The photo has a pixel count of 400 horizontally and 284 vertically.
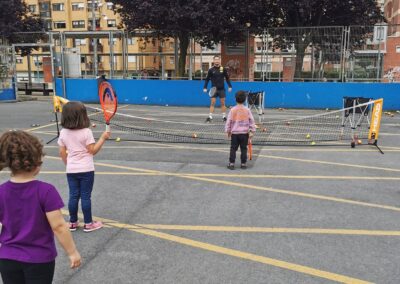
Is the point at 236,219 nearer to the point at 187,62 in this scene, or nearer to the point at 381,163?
the point at 381,163

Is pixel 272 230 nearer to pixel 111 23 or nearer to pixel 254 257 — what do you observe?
pixel 254 257

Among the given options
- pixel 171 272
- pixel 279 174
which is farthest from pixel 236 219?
pixel 279 174

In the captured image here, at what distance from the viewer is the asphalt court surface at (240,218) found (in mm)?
4199

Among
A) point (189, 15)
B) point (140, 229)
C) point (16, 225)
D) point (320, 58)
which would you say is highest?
point (189, 15)

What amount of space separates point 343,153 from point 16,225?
8.35 metres

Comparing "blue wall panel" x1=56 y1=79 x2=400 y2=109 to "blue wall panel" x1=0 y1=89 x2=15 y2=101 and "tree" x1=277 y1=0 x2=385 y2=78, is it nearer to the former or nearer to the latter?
"tree" x1=277 y1=0 x2=385 y2=78

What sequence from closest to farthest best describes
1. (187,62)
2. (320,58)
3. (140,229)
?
(140,229) → (320,58) → (187,62)

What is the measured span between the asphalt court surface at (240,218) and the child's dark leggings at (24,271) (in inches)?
53.4

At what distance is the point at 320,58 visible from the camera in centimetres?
1988

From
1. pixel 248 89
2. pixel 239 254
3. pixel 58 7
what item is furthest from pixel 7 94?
pixel 58 7

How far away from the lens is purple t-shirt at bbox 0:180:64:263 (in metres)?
2.60

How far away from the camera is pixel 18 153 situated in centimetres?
255

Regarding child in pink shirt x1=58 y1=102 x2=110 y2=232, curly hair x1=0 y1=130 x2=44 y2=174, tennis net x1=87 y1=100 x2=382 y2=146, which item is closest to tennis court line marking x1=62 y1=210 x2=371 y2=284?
child in pink shirt x1=58 y1=102 x2=110 y2=232

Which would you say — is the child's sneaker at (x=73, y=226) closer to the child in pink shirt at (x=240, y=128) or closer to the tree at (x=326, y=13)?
the child in pink shirt at (x=240, y=128)
